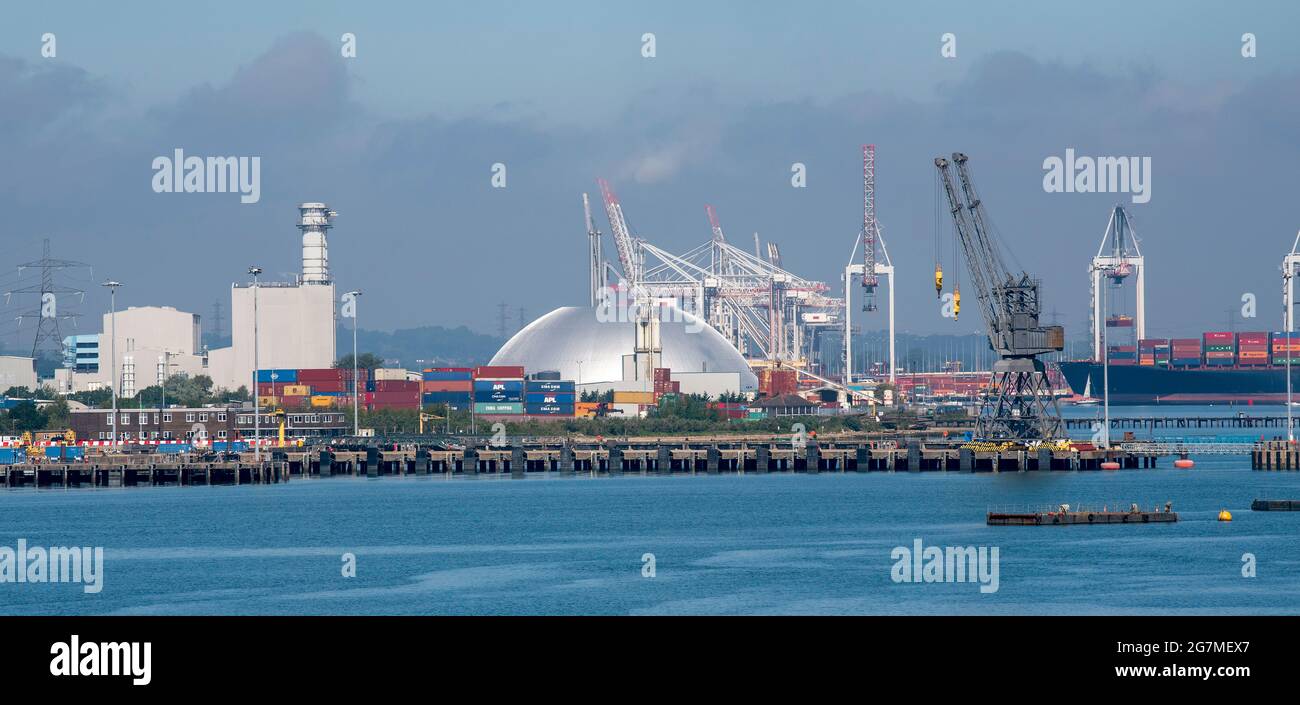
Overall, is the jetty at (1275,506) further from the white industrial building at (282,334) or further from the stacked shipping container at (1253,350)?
the stacked shipping container at (1253,350)

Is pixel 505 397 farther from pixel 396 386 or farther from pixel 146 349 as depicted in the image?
pixel 146 349

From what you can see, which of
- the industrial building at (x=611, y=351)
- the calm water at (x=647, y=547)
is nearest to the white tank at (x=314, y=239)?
the industrial building at (x=611, y=351)

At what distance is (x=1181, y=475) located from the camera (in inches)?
3068

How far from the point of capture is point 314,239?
152 meters

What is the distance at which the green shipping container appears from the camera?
131 metres

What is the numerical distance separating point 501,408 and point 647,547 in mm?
85064

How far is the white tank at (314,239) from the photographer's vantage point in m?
152

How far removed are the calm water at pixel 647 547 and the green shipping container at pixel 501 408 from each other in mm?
54401

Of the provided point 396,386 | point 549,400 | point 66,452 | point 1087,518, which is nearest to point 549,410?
point 549,400

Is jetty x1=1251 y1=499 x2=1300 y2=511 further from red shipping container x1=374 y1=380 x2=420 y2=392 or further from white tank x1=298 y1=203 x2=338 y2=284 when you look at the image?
white tank x1=298 y1=203 x2=338 y2=284

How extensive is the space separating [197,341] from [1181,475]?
108 meters
